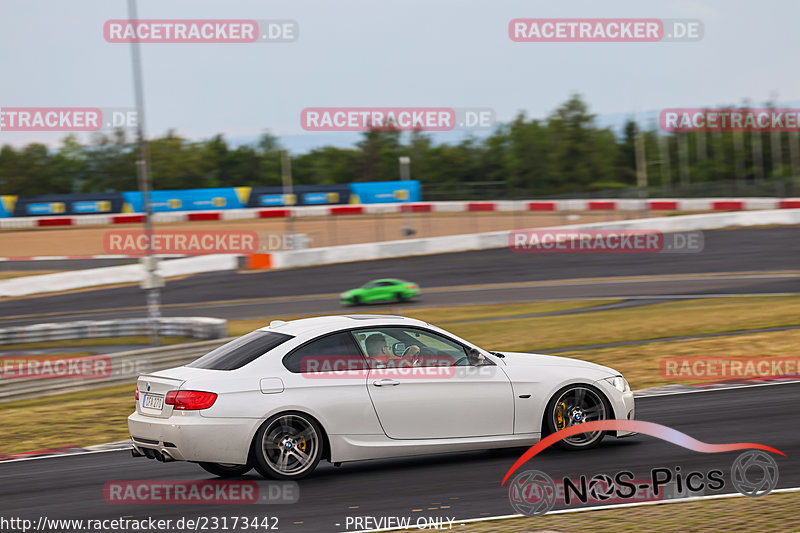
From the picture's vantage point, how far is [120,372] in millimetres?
16625

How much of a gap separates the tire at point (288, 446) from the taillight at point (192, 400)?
1.49 feet

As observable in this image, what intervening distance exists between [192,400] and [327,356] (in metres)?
1.16

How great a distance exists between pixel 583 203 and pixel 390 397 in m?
43.6

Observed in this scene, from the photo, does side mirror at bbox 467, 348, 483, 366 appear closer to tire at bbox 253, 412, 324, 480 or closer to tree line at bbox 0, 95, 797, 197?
tire at bbox 253, 412, 324, 480

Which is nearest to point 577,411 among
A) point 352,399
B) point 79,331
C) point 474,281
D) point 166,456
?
point 352,399

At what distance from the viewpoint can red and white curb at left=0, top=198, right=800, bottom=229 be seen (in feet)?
151

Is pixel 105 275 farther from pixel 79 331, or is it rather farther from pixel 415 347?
pixel 415 347

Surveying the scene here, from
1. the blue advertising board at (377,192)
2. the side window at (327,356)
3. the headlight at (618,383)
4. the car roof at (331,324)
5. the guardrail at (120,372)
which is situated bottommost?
the guardrail at (120,372)

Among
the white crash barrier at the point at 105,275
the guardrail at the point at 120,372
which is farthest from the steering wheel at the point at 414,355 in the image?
the white crash barrier at the point at 105,275

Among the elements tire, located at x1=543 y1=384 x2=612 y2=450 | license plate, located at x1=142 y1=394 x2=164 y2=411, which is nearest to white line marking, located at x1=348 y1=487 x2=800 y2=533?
tire, located at x1=543 y1=384 x2=612 y2=450

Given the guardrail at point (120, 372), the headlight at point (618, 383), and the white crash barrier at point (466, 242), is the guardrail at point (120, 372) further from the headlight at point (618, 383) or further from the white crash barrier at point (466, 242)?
the white crash barrier at point (466, 242)

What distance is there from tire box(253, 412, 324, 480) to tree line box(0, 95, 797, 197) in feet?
245

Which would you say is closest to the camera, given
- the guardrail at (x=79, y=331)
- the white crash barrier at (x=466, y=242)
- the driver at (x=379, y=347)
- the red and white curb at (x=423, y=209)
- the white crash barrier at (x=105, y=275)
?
the driver at (x=379, y=347)

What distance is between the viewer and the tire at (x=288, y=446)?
23.3 feet
